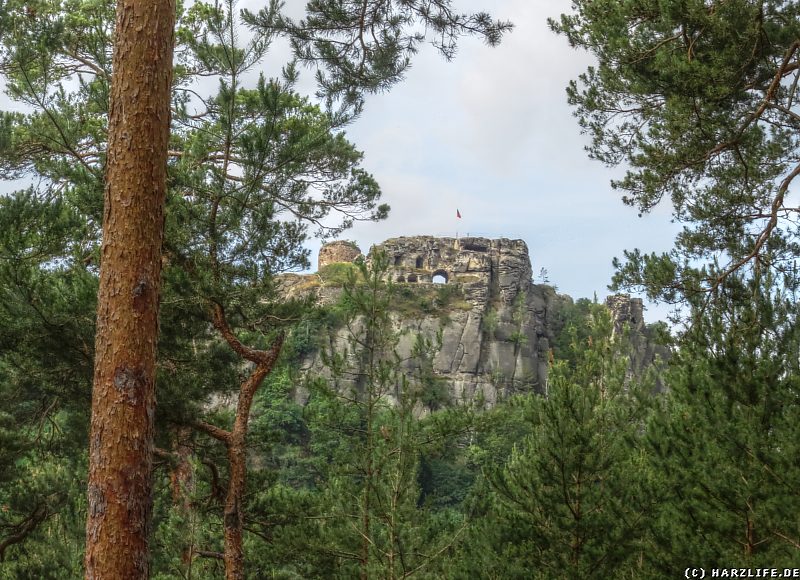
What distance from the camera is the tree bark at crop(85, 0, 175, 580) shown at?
3562 millimetres

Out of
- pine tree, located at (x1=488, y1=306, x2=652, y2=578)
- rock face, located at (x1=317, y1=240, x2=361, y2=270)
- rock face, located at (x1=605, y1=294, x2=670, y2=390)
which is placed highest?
rock face, located at (x1=317, y1=240, x2=361, y2=270)

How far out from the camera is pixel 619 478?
21.6 feet

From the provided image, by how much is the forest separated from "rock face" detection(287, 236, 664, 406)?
4168 cm

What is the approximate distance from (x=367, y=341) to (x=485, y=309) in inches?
1883

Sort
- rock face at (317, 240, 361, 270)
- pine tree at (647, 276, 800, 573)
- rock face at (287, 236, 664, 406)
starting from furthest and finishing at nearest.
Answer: rock face at (317, 240, 361, 270), rock face at (287, 236, 664, 406), pine tree at (647, 276, 800, 573)

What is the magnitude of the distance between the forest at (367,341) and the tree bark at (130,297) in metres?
0.01

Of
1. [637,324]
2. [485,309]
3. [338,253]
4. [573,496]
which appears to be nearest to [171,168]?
[573,496]

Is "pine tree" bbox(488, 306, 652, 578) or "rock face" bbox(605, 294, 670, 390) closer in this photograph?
"pine tree" bbox(488, 306, 652, 578)

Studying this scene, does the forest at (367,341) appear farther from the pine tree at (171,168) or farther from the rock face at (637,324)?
the rock face at (637,324)

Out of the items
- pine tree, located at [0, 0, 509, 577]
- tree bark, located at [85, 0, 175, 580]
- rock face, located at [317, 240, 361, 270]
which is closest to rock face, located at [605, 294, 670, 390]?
rock face, located at [317, 240, 361, 270]

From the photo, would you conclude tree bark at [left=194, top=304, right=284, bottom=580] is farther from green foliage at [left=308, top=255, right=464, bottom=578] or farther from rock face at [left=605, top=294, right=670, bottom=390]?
rock face at [left=605, top=294, right=670, bottom=390]

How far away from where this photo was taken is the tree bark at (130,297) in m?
3.56

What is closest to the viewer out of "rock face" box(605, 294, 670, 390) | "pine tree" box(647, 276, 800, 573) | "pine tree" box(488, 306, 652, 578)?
"pine tree" box(647, 276, 800, 573)

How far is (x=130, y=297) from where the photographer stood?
3.78 meters
